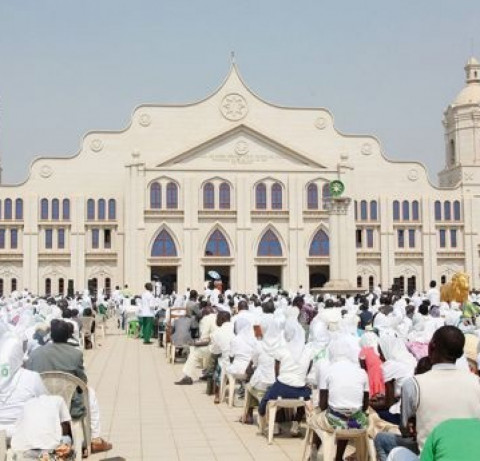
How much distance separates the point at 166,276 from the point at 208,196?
657 centimetres

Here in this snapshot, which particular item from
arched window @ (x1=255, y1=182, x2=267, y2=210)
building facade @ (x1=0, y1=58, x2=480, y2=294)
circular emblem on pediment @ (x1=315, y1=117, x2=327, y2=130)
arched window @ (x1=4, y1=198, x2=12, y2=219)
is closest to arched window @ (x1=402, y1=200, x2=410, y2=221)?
building facade @ (x1=0, y1=58, x2=480, y2=294)

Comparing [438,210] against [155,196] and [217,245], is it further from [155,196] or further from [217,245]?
[155,196]

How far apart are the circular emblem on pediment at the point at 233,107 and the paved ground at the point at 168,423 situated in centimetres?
4145

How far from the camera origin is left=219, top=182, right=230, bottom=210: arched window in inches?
2189

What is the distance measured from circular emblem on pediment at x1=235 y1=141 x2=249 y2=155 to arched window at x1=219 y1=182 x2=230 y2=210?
98.9 inches

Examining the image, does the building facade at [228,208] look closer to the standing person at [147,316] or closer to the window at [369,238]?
the window at [369,238]

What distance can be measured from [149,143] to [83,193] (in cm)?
593

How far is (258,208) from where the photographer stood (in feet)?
183

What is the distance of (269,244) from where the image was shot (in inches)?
2207

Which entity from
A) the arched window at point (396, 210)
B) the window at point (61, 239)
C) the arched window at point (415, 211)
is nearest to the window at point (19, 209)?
the window at point (61, 239)

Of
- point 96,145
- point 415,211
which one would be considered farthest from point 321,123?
point 96,145

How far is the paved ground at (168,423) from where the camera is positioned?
951 centimetres

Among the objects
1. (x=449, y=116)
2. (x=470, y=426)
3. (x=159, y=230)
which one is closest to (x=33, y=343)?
(x=470, y=426)

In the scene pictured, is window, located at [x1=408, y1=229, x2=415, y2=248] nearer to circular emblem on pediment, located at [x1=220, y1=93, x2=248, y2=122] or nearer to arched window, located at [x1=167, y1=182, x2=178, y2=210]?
circular emblem on pediment, located at [x1=220, y1=93, x2=248, y2=122]
